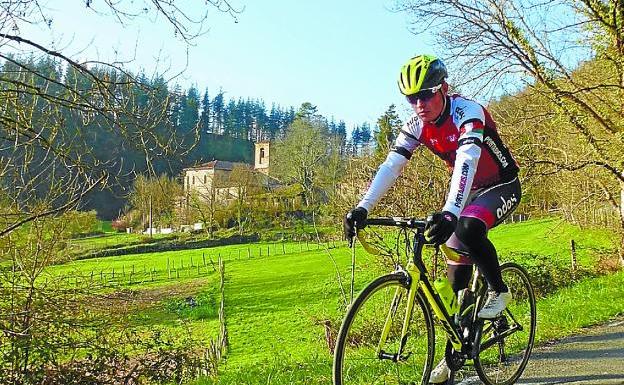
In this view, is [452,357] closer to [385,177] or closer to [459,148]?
[385,177]

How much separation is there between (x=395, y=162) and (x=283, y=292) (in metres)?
29.3

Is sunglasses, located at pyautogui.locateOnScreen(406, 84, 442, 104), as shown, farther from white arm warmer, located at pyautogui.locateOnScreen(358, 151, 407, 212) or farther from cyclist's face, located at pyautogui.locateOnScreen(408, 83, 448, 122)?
white arm warmer, located at pyautogui.locateOnScreen(358, 151, 407, 212)

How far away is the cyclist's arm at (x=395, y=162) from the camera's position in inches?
150

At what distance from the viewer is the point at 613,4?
11578 millimetres

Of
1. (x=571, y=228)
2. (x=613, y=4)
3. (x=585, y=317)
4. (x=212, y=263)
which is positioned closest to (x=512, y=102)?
(x=613, y=4)

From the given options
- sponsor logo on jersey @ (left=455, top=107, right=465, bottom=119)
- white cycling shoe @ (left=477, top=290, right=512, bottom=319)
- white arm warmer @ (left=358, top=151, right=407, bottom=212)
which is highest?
sponsor logo on jersey @ (left=455, top=107, right=465, bottom=119)

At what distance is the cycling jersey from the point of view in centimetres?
342

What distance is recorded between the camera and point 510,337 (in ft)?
15.8

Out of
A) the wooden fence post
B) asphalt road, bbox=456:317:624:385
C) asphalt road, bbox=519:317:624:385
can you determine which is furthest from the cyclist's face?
the wooden fence post

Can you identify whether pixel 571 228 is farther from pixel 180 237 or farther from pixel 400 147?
pixel 180 237

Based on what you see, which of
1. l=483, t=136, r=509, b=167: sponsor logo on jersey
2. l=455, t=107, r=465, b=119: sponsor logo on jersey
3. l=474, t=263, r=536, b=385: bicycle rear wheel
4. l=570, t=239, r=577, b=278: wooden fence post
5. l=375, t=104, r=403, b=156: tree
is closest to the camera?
l=455, t=107, r=465, b=119: sponsor logo on jersey

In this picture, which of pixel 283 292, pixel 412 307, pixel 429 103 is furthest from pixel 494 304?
pixel 283 292

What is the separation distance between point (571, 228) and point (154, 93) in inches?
583

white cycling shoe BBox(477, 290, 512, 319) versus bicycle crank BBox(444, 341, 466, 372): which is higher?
white cycling shoe BBox(477, 290, 512, 319)
